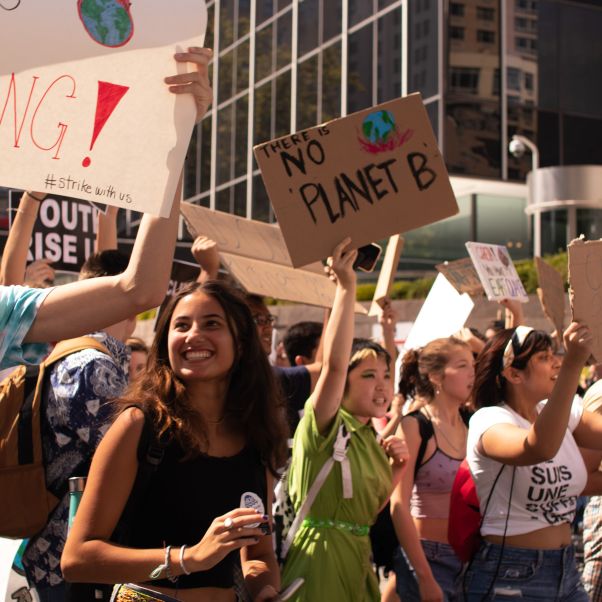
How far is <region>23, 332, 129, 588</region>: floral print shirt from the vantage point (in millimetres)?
3227

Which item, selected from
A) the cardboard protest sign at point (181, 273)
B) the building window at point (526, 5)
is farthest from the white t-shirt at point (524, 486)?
the building window at point (526, 5)

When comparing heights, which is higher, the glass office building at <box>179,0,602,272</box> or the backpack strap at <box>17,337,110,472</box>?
the glass office building at <box>179,0,602,272</box>

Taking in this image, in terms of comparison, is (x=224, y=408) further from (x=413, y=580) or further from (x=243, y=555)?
(x=413, y=580)

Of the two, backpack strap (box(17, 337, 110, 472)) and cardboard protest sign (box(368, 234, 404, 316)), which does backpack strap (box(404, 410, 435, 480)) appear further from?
backpack strap (box(17, 337, 110, 472))

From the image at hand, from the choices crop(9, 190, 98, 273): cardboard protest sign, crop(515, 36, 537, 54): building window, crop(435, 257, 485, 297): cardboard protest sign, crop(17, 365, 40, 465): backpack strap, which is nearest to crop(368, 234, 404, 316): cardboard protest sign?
crop(435, 257, 485, 297): cardboard protest sign

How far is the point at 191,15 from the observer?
277cm

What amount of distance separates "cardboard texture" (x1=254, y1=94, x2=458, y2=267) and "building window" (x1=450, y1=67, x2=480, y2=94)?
60.8 feet

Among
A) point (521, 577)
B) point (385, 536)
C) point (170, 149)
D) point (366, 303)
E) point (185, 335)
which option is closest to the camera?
point (170, 149)

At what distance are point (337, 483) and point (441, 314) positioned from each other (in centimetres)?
233

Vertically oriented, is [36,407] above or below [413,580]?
above

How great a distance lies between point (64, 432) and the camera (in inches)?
127

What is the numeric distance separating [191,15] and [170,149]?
36 centimetres

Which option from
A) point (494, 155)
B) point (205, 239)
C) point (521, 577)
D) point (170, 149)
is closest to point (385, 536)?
point (521, 577)

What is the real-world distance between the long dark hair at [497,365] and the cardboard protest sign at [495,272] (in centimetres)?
165
